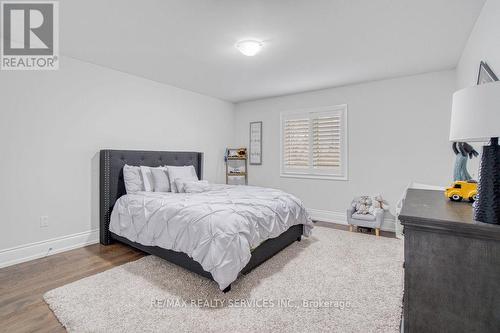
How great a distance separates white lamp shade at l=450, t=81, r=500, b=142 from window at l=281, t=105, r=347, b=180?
3.45 meters

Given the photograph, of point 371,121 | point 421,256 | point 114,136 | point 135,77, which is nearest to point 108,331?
point 421,256

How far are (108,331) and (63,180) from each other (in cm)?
219

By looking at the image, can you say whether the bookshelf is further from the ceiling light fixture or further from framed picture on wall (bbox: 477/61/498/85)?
framed picture on wall (bbox: 477/61/498/85)

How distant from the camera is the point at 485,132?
957 mm

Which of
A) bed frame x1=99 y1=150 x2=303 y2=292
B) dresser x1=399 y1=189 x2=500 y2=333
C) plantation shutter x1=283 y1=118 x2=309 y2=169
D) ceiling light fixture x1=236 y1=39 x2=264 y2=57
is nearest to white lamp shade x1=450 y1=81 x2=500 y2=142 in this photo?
dresser x1=399 y1=189 x2=500 y2=333

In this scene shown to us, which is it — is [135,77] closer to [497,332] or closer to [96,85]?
[96,85]

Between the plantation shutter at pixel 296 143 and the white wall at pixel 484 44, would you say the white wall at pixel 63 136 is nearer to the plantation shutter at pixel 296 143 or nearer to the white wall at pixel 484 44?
the plantation shutter at pixel 296 143

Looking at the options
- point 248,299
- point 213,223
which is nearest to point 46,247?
point 213,223

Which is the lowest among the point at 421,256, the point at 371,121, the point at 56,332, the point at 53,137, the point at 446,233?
the point at 56,332

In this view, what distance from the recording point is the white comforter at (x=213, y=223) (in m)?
2.12

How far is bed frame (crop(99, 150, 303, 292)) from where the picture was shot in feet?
8.21

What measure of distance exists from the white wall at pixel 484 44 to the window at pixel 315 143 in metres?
1.84

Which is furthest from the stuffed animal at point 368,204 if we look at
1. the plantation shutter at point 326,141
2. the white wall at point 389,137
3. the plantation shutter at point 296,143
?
the plantation shutter at point 296,143

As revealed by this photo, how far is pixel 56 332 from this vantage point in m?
1.71
